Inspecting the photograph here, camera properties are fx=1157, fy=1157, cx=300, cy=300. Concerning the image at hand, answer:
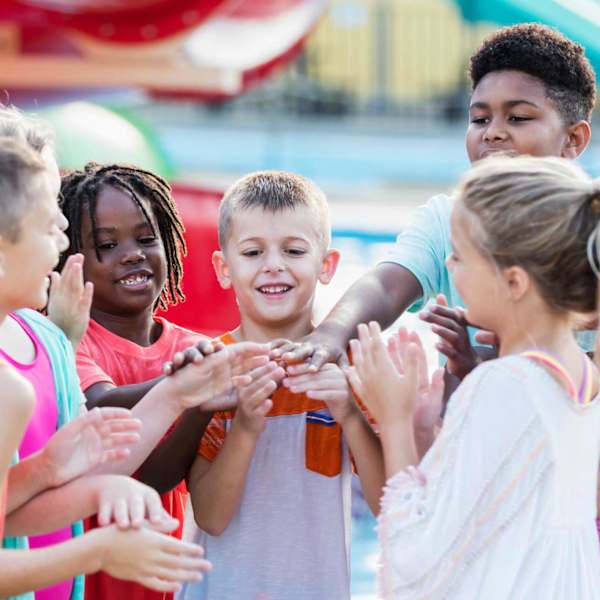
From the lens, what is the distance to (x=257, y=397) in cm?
202

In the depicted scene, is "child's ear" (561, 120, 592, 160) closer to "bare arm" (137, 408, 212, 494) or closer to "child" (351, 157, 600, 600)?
"child" (351, 157, 600, 600)

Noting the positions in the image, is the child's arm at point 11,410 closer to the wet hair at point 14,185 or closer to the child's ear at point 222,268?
the wet hair at point 14,185

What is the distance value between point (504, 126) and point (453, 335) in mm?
594

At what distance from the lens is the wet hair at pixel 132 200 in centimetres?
246

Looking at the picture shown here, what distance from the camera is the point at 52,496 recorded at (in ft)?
6.04

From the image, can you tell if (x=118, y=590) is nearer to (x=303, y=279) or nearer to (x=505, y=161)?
(x=303, y=279)

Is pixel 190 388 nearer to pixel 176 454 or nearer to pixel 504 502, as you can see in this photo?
pixel 176 454

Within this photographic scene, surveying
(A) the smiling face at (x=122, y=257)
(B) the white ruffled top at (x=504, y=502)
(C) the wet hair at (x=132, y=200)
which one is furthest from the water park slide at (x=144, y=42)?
(B) the white ruffled top at (x=504, y=502)

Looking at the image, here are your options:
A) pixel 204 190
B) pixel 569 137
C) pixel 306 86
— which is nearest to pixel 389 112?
pixel 306 86

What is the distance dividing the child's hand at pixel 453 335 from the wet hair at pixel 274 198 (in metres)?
0.35

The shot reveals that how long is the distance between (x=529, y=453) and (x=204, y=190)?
13.1ft

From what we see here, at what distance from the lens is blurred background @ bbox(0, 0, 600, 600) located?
5992 mm

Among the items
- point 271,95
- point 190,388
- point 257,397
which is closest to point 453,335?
point 257,397

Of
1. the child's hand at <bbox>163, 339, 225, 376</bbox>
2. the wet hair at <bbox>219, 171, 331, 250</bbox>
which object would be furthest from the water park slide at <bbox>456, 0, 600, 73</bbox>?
the child's hand at <bbox>163, 339, 225, 376</bbox>
